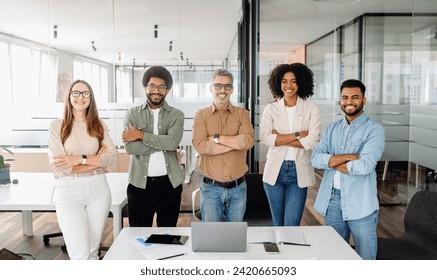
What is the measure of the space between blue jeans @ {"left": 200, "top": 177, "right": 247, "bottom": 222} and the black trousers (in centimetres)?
23

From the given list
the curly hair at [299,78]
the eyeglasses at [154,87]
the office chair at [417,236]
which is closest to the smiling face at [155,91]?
the eyeglasses at [154,87]

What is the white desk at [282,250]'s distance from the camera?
1.69 m

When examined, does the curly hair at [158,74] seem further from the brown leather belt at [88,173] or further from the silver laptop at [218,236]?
the silver laptop at [218,236]

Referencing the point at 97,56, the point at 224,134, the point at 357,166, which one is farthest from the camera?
the point at 97,56

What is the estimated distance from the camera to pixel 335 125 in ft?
7.59

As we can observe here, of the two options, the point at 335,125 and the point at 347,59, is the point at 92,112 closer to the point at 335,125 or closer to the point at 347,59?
the point at 335,125

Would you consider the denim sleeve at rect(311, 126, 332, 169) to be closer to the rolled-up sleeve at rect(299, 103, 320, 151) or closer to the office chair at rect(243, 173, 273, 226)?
the rolled-up sleeve at rect(299, 103, 320, 151)

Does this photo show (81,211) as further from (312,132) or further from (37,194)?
(312,132)

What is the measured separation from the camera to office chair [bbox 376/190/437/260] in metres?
2.37

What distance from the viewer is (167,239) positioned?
1.84 m

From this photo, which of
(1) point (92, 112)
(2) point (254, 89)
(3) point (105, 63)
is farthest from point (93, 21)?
(1) point (92, 112)

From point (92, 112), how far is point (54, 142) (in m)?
0.26

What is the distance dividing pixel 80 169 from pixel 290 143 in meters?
1.19

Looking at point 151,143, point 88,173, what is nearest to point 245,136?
point 151,143
